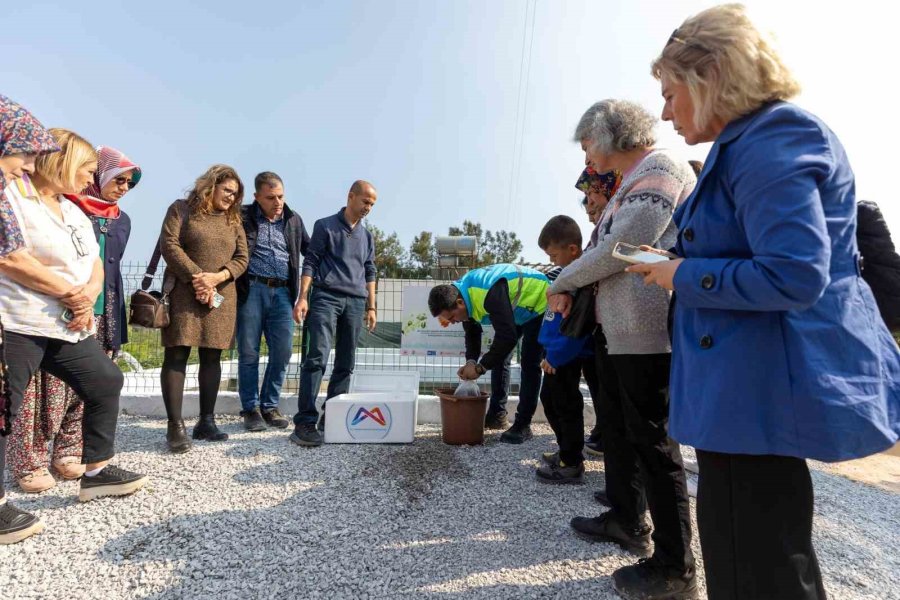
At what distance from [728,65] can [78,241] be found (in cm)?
291

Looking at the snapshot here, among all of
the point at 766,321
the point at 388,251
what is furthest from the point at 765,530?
the point at 388,251

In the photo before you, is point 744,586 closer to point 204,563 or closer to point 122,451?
point 204,563

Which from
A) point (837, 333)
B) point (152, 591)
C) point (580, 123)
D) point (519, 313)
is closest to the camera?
point (837, 333)

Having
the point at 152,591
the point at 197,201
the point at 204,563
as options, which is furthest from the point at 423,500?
the point at 197,201

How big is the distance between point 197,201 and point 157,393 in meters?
2.31

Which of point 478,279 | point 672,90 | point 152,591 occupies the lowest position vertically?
point 152,591

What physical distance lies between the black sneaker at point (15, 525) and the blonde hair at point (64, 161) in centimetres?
156

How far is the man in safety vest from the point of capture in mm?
3586

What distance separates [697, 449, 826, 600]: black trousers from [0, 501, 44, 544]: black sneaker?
285cm

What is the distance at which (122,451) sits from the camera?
3475 mm

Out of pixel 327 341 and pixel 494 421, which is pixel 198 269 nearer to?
pixel 327 341

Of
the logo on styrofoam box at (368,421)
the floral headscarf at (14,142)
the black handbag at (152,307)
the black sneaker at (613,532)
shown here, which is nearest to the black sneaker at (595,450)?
the black sneaker at (613,532)

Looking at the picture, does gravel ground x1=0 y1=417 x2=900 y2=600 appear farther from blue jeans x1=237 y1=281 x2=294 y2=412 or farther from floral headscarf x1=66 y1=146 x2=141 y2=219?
floral headscarf x1=66 y1=146 x2=141 y2=219

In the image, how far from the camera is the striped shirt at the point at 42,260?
2156 millimetres
